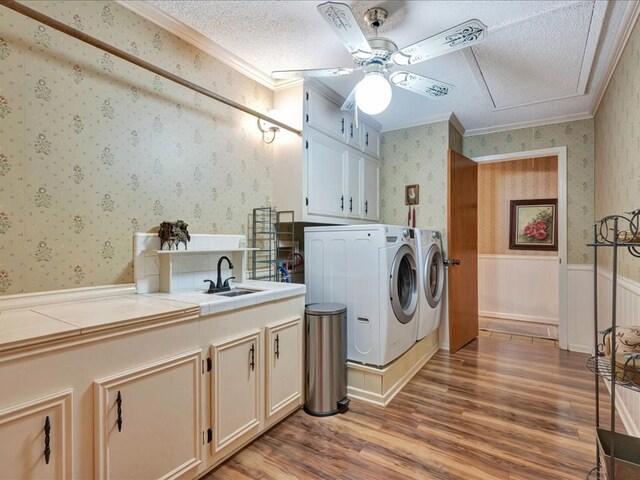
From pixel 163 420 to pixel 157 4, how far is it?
2.12 metres

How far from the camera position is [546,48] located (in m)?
2.22

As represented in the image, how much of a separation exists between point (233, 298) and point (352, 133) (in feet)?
7.22

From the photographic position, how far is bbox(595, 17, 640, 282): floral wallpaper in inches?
75.6

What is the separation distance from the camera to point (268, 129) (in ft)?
8.83

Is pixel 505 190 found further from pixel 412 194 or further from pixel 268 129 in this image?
pixel 268 129

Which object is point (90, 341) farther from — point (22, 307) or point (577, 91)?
point (577, 91)

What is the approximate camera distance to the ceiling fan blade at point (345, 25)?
1.41 m

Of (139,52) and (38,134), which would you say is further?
(139,52)

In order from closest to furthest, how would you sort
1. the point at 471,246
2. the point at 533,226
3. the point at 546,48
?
the point at 546,48, the point at 471,246, the point at 533,226

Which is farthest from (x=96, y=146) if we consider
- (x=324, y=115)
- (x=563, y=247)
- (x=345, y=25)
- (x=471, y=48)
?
(x=563, y=247)

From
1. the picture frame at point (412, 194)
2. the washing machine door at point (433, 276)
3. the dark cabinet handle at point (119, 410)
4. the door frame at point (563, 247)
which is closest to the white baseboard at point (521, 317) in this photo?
the door frame at point (563, 247)

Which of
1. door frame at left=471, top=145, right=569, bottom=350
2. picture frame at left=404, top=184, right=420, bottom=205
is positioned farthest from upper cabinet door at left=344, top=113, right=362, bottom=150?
door frame at left=471, top=145, right=569, bottom=350

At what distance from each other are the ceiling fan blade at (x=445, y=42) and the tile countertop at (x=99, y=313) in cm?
152

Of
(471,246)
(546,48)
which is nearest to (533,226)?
(471,246)
